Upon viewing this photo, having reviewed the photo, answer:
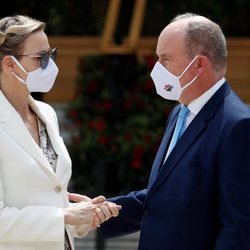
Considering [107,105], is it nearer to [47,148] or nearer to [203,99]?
[47,148]

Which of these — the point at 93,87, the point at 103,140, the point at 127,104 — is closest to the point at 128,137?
the point at 103,140

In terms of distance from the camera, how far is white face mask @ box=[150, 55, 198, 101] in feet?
12.8

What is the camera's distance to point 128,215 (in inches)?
167

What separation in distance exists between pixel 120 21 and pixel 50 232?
6.29m

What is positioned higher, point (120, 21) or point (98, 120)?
point (120, 21)

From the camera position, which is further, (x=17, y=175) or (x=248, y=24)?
(x=248, y=24)

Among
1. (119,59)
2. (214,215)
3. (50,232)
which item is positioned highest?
(214,215)

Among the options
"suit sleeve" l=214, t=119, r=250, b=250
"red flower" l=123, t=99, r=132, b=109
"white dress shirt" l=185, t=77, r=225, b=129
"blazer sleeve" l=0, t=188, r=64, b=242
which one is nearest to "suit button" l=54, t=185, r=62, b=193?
"blazer sleeve" l=0, t=188, r=64, b=242

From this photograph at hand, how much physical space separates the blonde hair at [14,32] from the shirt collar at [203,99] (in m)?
0.77

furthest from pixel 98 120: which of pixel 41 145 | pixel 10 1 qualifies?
pixel 41 145

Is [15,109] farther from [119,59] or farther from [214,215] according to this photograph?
[119,59]

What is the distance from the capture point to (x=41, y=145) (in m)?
4.11

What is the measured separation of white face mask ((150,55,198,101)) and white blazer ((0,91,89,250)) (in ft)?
2.00

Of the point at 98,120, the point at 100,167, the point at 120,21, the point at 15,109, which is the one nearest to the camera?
the point at 15,109
